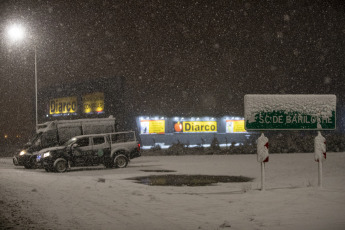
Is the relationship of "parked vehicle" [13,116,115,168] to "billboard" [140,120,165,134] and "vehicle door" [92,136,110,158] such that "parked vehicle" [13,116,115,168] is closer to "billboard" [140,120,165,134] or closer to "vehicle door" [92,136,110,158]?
"vehicle door" [92,136,110,158]

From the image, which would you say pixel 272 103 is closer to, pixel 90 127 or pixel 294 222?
pixel 294 222

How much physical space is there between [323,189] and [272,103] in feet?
8.85

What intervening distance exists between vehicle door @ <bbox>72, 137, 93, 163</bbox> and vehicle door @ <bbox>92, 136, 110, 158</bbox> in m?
0.26

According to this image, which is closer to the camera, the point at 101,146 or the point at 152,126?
the point at 101,146

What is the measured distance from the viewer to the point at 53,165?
75.6ft

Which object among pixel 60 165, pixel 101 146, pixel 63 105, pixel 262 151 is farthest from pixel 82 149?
pixel 63 105

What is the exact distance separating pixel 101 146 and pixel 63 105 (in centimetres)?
2977

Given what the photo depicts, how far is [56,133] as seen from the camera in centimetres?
2734

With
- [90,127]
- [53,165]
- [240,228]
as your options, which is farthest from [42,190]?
[90,127]

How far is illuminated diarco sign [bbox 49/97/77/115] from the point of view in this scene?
5128 centimetres

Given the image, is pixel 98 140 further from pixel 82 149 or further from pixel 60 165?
pixel 60 165

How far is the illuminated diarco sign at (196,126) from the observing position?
50.5 m

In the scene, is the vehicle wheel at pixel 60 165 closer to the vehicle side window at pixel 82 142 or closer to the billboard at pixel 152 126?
the vehicle side window at pixel 82 142

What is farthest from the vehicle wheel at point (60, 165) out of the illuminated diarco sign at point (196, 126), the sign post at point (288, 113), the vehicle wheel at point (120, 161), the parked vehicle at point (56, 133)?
the illuminated diarco sign at point (196, 126)
